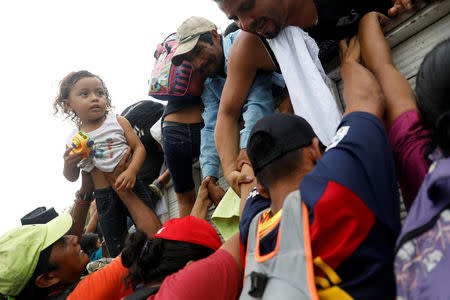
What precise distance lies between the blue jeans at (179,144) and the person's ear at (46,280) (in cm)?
129

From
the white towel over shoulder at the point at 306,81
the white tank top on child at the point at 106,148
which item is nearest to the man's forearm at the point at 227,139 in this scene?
the white towel over shoulder at the point at 306,81

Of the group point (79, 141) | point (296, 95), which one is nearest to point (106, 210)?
point (79, 141)

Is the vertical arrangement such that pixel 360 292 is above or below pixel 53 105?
below

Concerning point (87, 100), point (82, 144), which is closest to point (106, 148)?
point (82, 144)

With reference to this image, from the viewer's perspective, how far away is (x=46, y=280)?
235cm

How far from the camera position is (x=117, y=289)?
2250 millimetres

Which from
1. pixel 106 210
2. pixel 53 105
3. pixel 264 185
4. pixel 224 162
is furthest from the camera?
pixel 53 105

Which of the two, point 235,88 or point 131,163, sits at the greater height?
point 235,88

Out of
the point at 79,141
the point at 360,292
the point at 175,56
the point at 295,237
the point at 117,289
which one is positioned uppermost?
the point at 175,56

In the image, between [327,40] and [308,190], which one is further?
[327,40]

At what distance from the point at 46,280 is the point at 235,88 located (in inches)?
67.3

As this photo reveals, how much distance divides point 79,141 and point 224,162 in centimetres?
157

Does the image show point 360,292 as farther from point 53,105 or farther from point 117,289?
point 53,105

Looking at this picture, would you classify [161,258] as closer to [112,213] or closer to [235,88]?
[235,88]
